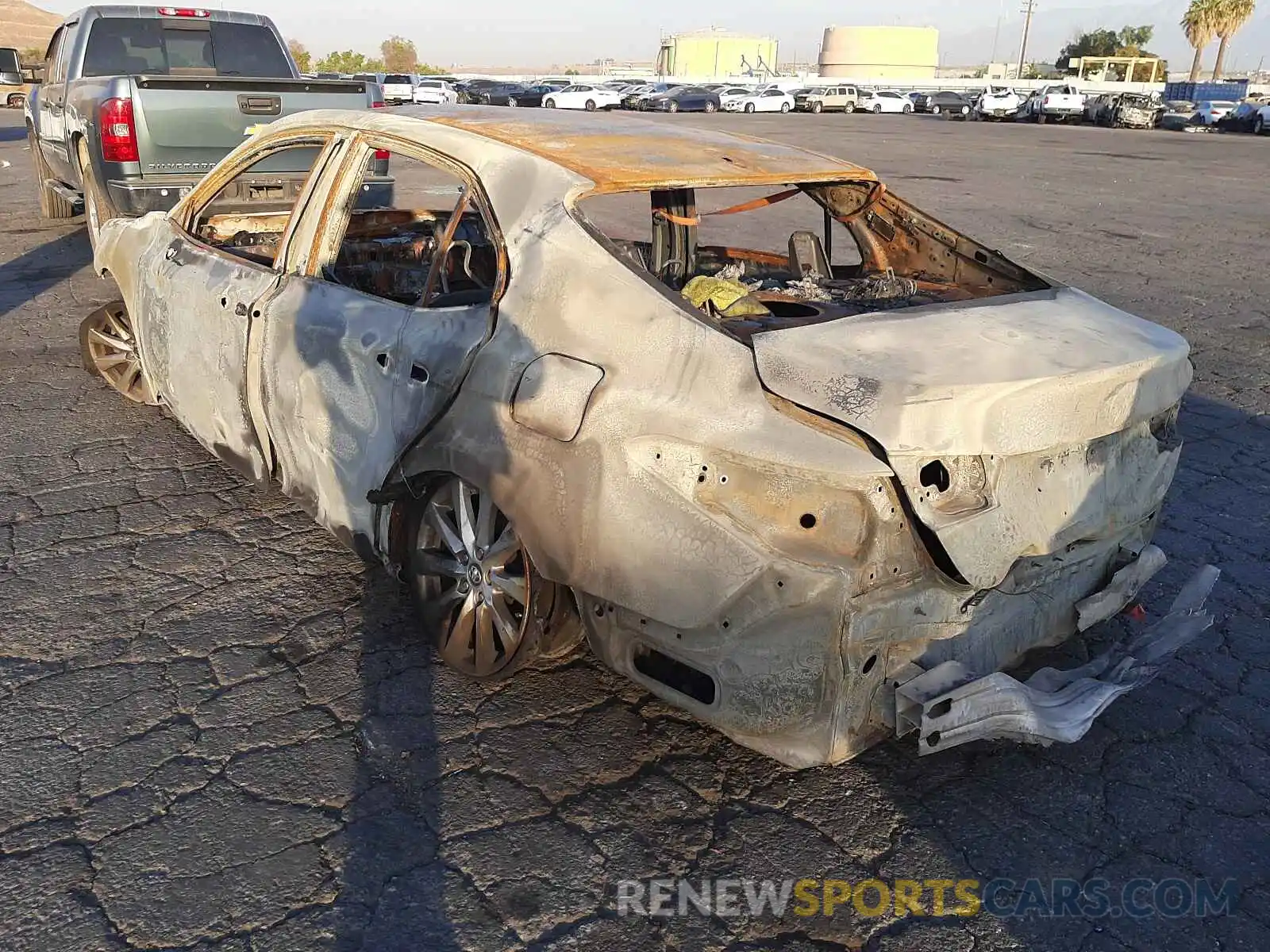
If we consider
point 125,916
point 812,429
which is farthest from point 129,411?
point 812,429

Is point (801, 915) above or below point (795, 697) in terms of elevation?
below

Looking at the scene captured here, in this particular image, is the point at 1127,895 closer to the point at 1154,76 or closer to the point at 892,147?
the point at 892,147

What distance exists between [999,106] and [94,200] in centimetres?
4221

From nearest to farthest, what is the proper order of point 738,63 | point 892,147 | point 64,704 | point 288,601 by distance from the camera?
1. point 64,704
2. point 288,601
3. point 892,147
4. point 738,63

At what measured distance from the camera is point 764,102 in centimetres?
4625

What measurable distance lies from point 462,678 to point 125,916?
1188 millimetres

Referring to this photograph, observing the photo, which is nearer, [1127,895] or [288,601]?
[1127,895]

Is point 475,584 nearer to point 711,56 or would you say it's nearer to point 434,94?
point 434,94

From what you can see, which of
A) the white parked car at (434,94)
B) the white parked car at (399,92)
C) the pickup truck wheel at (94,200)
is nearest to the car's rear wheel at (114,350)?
the pickup truck wheel at (94,200)

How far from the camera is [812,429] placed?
235 centimetres

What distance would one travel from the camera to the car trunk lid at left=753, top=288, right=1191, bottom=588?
7.68 feet

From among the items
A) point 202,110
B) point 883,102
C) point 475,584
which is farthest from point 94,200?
point 883,102

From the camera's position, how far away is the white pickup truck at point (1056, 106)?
4031 centimetres

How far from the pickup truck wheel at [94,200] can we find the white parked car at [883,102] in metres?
47.2
